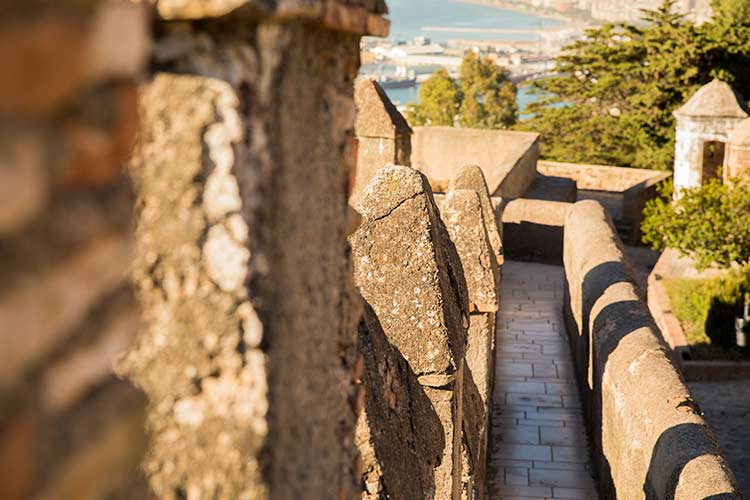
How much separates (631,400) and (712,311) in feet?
26.4

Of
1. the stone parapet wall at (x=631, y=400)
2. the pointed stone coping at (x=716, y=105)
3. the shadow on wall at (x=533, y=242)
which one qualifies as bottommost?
the shadow on wall at (x=533, y=242)

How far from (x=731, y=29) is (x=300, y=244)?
26919 millimetres

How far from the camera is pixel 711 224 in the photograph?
14375mm

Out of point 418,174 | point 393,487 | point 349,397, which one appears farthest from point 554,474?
point 349,397

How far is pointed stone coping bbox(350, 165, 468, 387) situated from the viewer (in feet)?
13.0

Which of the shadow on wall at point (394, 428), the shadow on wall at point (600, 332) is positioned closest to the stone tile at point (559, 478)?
the shadow on wall at point (600, 332)

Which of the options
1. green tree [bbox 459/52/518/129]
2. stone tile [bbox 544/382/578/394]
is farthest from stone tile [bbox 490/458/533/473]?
green tree [bbox 459/52/518/129]

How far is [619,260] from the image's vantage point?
33.4ft

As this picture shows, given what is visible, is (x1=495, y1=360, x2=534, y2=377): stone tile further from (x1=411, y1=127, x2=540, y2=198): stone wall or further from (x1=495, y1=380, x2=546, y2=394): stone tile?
(x1=411, y1=127, x2=540, y2=198): stone wall

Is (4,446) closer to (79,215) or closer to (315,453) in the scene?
(79,215)

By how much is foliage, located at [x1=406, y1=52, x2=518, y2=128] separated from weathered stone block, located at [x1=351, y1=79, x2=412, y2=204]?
1104 inches

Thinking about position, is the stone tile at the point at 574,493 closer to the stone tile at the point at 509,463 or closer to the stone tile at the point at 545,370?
the stone tile at the point at 509,463

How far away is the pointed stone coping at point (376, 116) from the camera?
11727 mm

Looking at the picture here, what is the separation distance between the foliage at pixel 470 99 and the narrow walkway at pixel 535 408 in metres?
26.9
